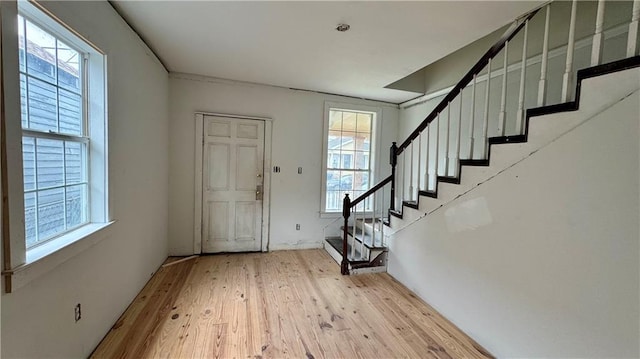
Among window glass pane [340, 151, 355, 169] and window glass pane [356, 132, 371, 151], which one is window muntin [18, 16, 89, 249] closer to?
window glass pane [340, 151, 355, 169]

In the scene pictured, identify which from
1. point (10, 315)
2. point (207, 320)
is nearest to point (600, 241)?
point (207, 320)

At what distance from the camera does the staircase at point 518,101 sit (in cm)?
150

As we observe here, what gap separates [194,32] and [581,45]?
3.46 m

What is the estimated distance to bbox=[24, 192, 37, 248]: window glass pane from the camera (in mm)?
1420

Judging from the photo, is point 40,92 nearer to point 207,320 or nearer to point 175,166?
point 207,320

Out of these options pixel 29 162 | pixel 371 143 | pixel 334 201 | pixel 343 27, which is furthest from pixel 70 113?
pixel 371 143

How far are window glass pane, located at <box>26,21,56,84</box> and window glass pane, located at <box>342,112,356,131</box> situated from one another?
11.7 feet

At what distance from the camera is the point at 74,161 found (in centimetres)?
182

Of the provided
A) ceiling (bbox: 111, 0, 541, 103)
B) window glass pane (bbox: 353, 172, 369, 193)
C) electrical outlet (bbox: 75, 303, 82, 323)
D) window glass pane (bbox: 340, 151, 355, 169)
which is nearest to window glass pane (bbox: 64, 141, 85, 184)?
electrical outlet (bbox: 75, 303, 82, 323)

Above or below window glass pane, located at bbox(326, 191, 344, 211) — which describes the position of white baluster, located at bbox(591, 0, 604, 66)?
above

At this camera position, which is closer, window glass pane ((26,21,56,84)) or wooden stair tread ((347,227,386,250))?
window glass pane ((26,21,56,84))

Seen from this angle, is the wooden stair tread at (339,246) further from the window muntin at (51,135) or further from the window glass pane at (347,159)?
the window muntin at (51,135)

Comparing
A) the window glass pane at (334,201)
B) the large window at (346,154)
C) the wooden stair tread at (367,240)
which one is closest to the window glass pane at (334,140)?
the large window at (346,154)

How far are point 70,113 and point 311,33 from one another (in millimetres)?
1917
